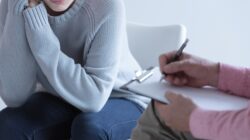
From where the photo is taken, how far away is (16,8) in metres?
1.11

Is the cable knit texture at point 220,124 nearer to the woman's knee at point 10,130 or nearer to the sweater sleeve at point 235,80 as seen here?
the sweater sleeve at point 235,80

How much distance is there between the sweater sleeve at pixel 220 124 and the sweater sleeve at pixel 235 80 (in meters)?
0.16

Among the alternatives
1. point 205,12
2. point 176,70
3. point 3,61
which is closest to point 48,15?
point 3,61

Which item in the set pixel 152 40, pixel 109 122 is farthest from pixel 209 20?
pixel 109 122

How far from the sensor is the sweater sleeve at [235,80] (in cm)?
88

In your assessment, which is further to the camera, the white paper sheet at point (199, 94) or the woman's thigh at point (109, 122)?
the woman's thigh at point (109, 122)

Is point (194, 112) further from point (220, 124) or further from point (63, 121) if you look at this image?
point (63, 121)

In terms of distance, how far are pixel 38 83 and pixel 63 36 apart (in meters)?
0.19

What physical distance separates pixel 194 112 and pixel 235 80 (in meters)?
0.18

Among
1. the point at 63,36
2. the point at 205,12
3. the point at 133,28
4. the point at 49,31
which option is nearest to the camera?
the point at 49,31

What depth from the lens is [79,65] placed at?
1131 mm

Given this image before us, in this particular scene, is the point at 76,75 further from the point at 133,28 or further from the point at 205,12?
the point at 205,12

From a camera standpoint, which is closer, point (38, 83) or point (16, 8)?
point (16, 8)

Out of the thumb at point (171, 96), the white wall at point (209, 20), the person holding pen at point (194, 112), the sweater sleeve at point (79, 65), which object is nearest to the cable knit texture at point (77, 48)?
the sweater sleeve at point (79, 65)
